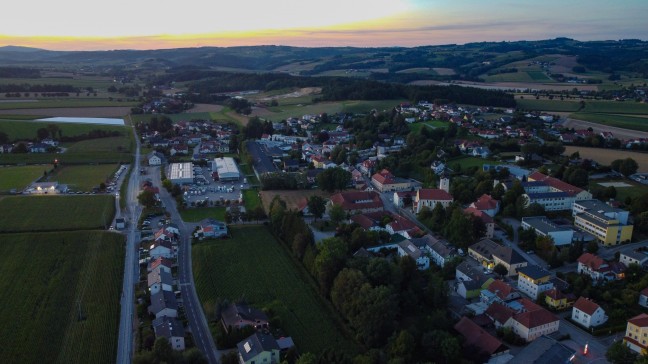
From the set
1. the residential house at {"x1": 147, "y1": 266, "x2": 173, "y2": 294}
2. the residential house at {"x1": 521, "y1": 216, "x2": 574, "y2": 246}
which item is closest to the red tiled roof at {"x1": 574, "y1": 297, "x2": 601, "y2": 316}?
the residential house at {"x1": 521, "y1": 216, "x2": 574, "y2": 246}

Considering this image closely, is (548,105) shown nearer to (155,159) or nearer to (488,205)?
(488,205)

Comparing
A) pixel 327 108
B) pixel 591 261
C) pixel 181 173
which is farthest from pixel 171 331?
pixel 327 108

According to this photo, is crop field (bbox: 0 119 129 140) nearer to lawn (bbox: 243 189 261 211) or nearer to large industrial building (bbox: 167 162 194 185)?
large industrial building (bbox: 167 162 194 185)

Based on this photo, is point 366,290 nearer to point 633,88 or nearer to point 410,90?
point 410,90

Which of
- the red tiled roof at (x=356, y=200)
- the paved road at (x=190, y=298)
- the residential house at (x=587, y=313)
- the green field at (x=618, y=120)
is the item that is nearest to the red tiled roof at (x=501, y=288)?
the residential house at (x=587, y=313)

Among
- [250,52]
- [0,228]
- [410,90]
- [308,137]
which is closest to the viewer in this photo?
[0,228]

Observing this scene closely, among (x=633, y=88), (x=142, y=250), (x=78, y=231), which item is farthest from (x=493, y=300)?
(x=633, y=88)

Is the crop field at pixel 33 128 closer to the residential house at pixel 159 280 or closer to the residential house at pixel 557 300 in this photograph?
the residential house at pixel 159 280

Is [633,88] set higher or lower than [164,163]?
higher
